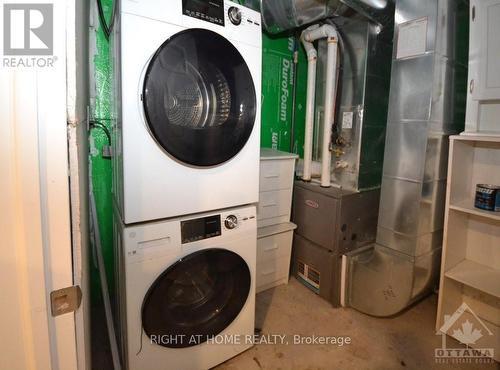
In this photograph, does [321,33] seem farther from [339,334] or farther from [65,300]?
[65,300]

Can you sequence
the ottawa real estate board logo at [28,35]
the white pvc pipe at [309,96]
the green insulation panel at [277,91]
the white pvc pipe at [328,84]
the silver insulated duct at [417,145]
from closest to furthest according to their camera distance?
the ottawa real estate board logo at [28,35], the silver insulated duct at [417,145], the white pvc pipe at [328,84], the white pvc pipe at [309,96], the green insulation panel at [277,91]

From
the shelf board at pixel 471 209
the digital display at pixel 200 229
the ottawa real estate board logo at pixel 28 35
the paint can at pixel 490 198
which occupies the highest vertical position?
the ottawa real estate board logo at pixel 28 35

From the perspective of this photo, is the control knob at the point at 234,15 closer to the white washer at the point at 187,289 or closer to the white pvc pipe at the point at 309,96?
the white washer at the point at 187,289

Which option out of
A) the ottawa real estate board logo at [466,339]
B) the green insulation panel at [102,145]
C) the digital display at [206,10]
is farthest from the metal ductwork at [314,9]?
the ottawa real estate board logo at [466,339]

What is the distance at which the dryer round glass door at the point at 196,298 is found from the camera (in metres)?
1.24

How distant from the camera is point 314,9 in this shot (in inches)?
73.9

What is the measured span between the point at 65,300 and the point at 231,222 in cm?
86

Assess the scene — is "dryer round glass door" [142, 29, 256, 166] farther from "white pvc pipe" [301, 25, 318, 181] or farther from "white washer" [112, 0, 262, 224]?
"white pvc pipe" [301, 25, 318, 181]

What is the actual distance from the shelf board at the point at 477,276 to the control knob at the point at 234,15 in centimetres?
179

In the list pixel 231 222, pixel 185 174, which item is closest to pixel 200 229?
pixel 231 222

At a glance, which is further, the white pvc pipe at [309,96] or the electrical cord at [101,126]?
the white pvc pipe at [309,96]

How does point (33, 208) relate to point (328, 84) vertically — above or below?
below

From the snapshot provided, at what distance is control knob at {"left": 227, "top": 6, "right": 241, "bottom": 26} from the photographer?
4.21ft

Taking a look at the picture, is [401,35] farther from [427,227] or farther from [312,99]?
[427,227]
